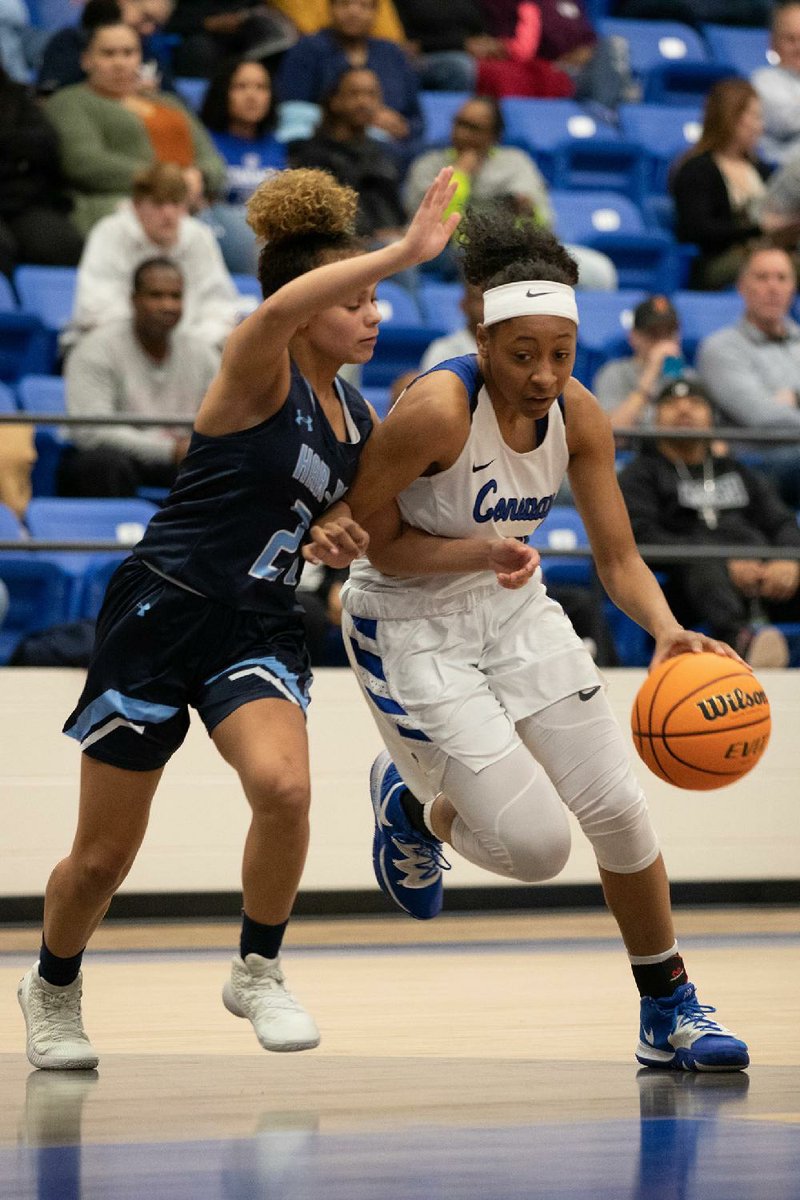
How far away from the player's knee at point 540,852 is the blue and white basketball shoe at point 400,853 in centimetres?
56

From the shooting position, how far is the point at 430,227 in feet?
11.1

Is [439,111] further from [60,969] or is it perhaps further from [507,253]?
[60,969]

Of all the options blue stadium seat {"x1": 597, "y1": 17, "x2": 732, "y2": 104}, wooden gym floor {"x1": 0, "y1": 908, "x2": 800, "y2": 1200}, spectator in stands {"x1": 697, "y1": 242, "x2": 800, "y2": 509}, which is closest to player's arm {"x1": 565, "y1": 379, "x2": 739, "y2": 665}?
wooden gym floor {"x1": 0, "y1": 908, "x2": 800, "y2": 1200}

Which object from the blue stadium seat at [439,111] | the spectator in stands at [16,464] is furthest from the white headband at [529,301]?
the blue stadium seat at [439,111]

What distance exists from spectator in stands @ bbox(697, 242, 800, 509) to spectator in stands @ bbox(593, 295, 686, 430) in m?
0.20

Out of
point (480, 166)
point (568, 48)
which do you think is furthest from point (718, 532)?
point (568, 48)

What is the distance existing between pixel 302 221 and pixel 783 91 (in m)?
8.38

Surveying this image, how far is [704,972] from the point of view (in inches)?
216

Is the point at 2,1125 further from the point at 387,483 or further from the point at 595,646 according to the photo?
the point at 595,646

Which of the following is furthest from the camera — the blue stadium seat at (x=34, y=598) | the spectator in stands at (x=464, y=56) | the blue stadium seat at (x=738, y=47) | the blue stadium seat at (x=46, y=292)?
the blue stadium seat at (x=738, y=47)

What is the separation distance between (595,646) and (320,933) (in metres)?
1.54

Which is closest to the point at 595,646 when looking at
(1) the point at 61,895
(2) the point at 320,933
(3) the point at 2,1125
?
(2) the point at 320,933

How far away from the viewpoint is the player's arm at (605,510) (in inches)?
159

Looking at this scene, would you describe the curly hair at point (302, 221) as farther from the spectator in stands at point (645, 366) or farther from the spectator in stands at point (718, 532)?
the spectator in stands at point (645, 366)
